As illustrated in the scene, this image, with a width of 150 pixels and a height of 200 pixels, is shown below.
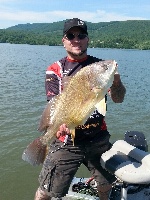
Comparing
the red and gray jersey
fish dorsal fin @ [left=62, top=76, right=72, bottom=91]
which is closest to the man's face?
the red and gray jersey

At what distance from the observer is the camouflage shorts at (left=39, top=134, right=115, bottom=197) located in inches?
171

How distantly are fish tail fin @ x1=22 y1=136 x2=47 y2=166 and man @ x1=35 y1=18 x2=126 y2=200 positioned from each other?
10.2 inches

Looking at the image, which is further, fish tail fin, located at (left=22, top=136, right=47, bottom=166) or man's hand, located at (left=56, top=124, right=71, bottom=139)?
fish tail fin, located at (left=22, top=136, right=47, bottom=166)

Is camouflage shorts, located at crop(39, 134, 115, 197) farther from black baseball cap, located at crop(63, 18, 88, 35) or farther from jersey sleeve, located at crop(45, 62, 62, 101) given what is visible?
black baseball cap, located at crop(63, 18, 88, 35)

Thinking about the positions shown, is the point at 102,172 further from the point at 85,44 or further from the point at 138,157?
the point at 85,44

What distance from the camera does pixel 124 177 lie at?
4070mm

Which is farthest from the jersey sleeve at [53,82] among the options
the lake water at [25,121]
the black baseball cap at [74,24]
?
the lake water at [25,121]

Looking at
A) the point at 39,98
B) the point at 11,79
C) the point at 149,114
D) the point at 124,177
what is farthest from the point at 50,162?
the point at 11,79

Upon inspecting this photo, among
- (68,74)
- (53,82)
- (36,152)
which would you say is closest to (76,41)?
(68,74)

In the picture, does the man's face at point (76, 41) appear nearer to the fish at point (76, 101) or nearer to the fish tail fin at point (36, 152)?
the fish at point (76, 101)

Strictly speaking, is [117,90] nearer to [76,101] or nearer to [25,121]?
[76,101]

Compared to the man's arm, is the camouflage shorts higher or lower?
lower

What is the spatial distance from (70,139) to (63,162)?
317 mm

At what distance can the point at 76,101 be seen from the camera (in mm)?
3684
